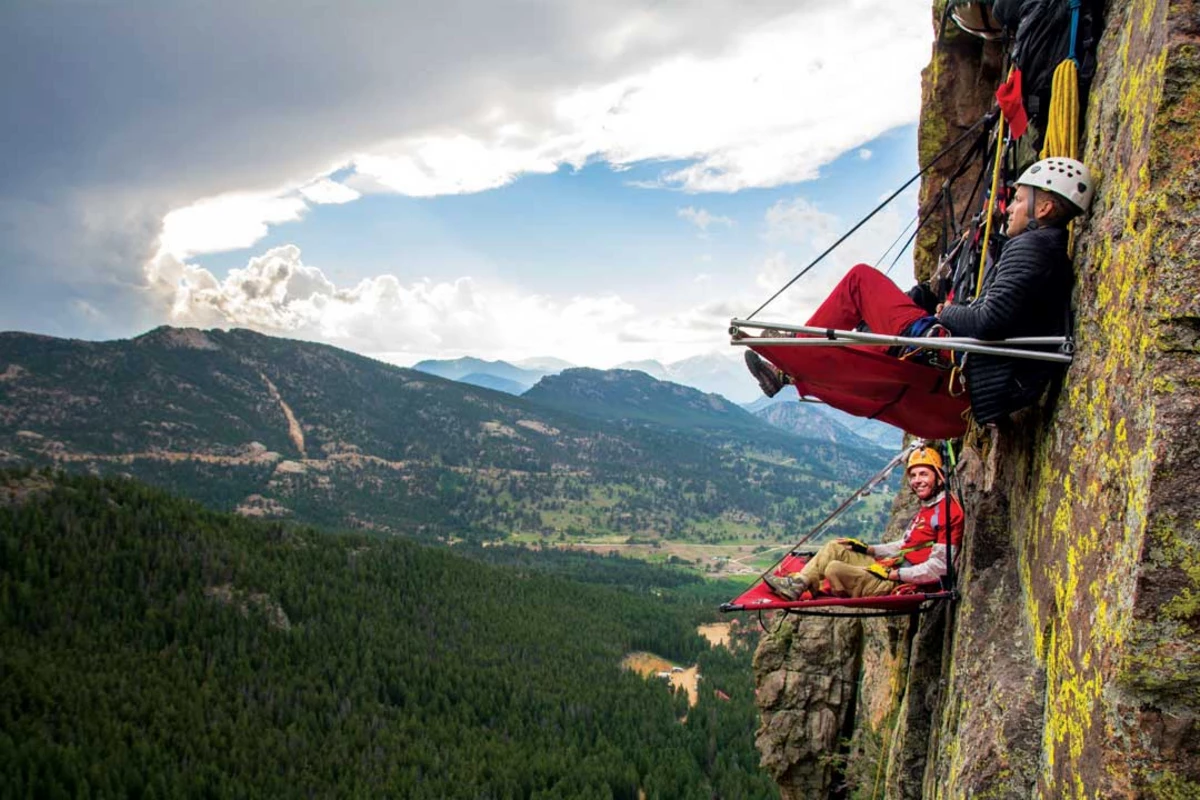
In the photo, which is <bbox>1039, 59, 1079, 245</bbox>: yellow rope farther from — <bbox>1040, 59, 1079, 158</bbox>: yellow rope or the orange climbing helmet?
the orange climbing helmet

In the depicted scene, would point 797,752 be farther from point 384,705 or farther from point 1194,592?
point 384,705

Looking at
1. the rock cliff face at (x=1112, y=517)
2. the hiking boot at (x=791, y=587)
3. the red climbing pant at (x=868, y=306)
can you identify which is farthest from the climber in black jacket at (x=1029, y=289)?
the hiking boot at (x=791, y=587)

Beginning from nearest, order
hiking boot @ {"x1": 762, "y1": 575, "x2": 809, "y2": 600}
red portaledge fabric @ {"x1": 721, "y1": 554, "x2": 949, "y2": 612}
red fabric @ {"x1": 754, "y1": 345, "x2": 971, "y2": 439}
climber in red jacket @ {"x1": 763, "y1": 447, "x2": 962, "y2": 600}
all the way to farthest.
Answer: red fabric @ {"x1": 754, "y1": 345, "x2": 971, "y2": 439}, red portaledge fabric @ {"x1": 721, "y1": 554, "x2": 949, "y2": 612}, climber in red jacket @ {"x1": 763, "y1": 447, "x2": 962, "y2": 600}, hiking boot @ {"x1": 762, "y1": 575, "x2": 809, "y2": 600}

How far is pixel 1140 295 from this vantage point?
4688 mm

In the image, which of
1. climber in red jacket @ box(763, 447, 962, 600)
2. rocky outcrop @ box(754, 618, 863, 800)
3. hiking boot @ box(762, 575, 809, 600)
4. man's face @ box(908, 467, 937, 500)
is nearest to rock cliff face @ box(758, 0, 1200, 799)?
climber in red jacket @ box(763, 447, 962, 600)

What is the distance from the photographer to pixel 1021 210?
6215mm

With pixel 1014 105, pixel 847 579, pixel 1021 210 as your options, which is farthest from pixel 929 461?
pixel 1014 105

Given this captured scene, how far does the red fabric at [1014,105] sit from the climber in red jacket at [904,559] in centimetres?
421

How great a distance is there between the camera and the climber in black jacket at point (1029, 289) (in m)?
5.94

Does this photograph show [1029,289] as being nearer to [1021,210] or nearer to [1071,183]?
[1021,210]

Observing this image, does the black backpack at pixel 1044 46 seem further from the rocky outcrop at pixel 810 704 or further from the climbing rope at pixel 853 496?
the rocky outcrop at pixel 810 704

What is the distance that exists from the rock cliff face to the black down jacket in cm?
24

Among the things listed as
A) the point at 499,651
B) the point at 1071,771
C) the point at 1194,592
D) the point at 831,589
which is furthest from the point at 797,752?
the point at 499,651

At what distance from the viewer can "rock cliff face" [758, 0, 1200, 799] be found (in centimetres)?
432
